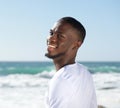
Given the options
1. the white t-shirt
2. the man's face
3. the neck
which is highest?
the man's face

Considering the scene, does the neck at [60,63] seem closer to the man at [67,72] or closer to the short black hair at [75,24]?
the man at [67,72]

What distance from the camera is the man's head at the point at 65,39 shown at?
4.32ft

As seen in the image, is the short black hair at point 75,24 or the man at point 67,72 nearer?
the man at point 67,72

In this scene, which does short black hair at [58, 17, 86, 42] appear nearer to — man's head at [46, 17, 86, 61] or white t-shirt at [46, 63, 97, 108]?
man's head at [46, 17, 86, 61]

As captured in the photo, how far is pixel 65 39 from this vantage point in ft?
4.37

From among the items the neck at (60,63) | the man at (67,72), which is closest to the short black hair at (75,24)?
the man at (67,72)

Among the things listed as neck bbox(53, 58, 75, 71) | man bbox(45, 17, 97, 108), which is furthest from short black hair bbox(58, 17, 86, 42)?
neck bbox(53, 58, 75, 71)

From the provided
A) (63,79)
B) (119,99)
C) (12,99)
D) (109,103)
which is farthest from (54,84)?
(12,99)

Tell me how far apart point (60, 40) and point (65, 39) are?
2 cm

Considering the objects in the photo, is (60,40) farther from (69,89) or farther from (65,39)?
(69,89)

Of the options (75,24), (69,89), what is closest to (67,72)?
(69,89)

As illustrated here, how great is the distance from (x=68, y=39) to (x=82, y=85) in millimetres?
164

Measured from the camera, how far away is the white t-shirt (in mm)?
1219

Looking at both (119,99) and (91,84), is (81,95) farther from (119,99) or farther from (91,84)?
(119,99)
